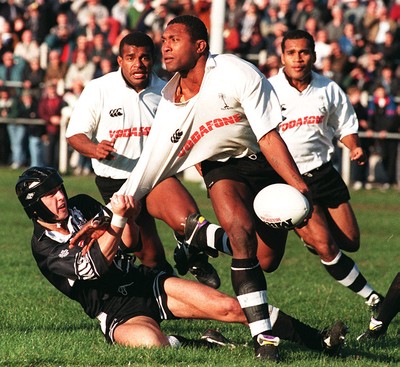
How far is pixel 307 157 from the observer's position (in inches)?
413

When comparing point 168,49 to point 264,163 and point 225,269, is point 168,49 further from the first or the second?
point 225,269

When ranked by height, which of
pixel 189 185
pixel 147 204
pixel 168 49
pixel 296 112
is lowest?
pixel 189 185

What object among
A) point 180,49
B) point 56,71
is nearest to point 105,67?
point 56,71

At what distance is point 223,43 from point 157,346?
16639 millimetres

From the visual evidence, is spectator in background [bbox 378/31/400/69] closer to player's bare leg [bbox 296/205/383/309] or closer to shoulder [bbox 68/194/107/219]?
player's bare leg [bbox 296/205/383/309]

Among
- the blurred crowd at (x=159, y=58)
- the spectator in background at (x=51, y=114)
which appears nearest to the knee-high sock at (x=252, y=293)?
the blurred crowd at (x=159, y=58)

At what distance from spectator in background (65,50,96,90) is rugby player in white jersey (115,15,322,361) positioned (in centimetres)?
1684

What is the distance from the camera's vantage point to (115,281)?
8.01m

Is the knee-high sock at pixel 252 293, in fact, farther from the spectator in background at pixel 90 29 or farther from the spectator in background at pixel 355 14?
the spectator in background at pixel 90 29

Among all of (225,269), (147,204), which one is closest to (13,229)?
(225,269)

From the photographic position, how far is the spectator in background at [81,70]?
82.0 feet

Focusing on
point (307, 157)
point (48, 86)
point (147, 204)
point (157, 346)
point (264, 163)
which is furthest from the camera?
point (48, 86)

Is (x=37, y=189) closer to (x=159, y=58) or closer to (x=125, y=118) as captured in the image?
(x=125, y=118)

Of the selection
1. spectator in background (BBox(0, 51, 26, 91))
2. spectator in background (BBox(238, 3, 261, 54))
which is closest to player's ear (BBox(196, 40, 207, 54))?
spectator in background (BBox(238, 3, 261, 54))
